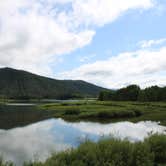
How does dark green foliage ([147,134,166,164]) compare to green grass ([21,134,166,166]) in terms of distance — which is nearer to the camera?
green grass ([21,134,166,166])

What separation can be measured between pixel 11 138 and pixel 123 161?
19270 mm

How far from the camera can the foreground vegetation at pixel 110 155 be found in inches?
384

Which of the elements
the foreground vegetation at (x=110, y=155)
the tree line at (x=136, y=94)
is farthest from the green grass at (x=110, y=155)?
the tree line at (x=136, y=94)

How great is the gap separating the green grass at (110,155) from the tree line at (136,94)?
8954cm

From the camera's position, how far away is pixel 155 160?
450 inches

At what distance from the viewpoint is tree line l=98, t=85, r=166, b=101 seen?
→ 9875 cm

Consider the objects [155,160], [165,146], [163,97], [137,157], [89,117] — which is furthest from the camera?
[163,97]

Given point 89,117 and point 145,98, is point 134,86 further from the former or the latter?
point 89,117

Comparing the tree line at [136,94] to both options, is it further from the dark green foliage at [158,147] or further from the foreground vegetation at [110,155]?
the foreground vegetation at [110,155]

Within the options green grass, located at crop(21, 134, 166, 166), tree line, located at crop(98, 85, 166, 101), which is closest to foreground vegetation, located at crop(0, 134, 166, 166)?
green grass, located at crop(21, 134, 166, 166)

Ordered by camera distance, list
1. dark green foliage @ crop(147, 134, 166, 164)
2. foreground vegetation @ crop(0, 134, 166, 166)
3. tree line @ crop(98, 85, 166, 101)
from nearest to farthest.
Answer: foreground vegetation @ crop(0, 134, 166, 166), dark green foliage @ crop(147, 134, 166, 164), tree line @ crop(98, 85, 166, 101)

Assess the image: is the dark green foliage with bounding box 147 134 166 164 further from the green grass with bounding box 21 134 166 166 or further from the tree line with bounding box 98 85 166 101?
the tree line with bounding box 98 85 166 101

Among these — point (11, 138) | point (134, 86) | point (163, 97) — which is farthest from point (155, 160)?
point (134, 86)

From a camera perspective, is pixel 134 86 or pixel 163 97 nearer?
pixel 163 97
